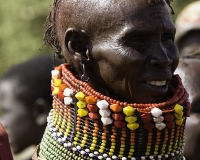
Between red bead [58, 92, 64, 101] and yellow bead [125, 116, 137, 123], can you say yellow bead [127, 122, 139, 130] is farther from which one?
red bead [58, 92, 64, 101]

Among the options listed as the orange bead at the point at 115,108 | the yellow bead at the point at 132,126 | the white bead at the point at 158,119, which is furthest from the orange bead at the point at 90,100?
the white bead at the point at 158,119

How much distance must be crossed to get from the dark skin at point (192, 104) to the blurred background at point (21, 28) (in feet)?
25.4

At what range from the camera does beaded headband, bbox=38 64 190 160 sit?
10.8 feet

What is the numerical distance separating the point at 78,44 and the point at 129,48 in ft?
1.07

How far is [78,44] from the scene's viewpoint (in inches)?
136

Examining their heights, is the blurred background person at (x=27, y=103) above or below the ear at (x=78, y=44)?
below

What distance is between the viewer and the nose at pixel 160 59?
3.26 metres

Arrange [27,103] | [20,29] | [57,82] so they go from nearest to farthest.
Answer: [57,82]
[27,103]
[20,29]

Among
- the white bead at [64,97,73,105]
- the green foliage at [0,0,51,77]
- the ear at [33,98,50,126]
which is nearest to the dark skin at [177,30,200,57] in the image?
the ear at [33,98,50,126]

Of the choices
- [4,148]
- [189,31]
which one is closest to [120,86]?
[4,148]

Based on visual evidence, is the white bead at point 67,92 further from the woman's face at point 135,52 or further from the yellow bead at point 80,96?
the woman's face at point 135,52

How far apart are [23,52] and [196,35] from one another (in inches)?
207

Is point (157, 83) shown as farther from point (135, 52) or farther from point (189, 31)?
point (189, 31)

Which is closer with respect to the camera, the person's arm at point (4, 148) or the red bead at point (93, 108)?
the red bead at point (93, 108)
